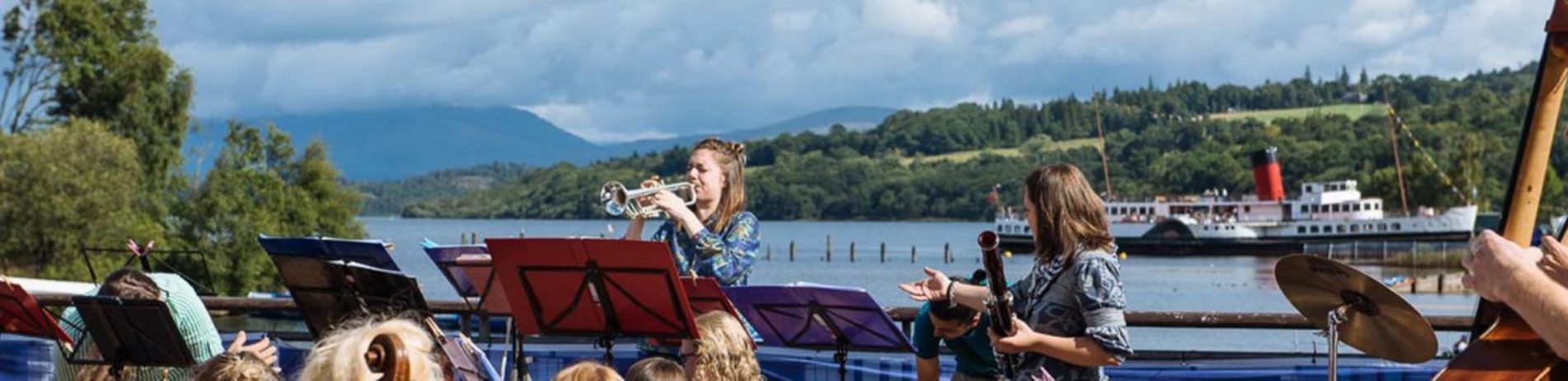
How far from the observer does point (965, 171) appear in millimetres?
130625

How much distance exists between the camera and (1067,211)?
541 cm

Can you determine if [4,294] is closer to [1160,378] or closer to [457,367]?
[457,367]

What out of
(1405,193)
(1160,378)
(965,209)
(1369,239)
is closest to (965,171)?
(965,209)

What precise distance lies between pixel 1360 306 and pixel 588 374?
1928mm

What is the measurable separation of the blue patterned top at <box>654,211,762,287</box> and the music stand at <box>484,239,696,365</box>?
0.52m

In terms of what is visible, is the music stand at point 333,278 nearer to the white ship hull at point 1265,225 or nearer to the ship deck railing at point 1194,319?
the ship deck railing at point 1194,319

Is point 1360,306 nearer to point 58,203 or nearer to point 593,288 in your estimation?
point 593,288

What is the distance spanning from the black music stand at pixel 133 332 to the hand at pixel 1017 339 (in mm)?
3048

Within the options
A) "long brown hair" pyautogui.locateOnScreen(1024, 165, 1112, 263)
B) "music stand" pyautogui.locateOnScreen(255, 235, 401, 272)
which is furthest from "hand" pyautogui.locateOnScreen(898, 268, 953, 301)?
"music stand" pyautogui.locateOnScreen(255, 235, 401, 272)

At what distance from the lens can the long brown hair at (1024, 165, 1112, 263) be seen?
5.39 metres

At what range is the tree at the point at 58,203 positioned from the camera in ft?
136

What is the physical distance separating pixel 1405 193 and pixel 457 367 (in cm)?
9232

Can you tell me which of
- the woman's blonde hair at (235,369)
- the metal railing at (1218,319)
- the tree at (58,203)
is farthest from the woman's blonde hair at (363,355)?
the tree at (58,203)

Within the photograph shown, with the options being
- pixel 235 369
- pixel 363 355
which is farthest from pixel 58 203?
pixel 363 355
